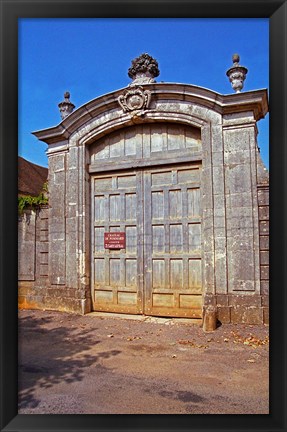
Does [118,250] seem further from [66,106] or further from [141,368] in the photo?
[66,106]

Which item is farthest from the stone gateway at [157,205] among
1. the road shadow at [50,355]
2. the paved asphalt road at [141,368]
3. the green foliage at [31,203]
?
the road shadow at [50,355]

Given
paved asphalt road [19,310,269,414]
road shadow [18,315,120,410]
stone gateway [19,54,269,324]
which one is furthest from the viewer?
stone gateway [19,54,269,324]

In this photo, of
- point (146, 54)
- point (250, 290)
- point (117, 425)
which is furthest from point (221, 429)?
point (146, 54)

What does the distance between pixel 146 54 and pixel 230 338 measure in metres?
5.40

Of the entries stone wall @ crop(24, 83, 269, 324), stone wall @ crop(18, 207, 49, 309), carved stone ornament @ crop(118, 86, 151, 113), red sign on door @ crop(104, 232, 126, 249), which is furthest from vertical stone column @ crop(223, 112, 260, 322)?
stone wall @ crop(18, 207, 49, 309)

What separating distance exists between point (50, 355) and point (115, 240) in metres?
2.69

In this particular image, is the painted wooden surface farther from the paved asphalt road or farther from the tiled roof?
the tiled roof

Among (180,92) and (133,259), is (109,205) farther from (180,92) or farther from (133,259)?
(180,92)

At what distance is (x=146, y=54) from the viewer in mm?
6266

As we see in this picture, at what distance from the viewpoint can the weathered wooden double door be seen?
5.73 meters

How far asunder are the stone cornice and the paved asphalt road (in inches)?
141

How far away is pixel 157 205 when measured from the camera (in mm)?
6020

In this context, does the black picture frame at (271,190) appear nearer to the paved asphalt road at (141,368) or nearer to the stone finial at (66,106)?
the paved asphalt road at (141,368)

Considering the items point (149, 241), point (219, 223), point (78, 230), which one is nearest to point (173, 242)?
point (149, 241)
